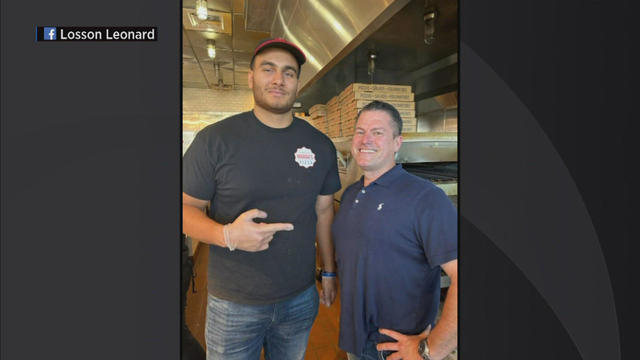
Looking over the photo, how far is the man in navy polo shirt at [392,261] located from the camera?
0.74 m

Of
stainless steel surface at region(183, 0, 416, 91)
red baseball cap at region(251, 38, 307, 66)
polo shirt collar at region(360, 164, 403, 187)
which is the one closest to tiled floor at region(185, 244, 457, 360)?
polo shirt collar at region(360, 164, 403, 187)

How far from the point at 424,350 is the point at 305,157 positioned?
66 cm

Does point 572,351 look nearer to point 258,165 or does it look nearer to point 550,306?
point 550,306

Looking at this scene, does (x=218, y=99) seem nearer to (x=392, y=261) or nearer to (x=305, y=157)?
(x=305, y=157)

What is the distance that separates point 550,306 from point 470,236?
0.61 feet

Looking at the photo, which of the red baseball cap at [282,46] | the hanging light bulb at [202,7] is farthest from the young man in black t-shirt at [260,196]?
the hanging light bulb at [202,7]

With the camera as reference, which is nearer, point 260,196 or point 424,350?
point 424,350

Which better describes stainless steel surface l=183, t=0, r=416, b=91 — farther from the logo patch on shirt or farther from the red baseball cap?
the logo patch on shirt

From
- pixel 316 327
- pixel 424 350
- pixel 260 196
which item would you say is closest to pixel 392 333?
pixel 424 350

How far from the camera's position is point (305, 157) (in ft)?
2.91

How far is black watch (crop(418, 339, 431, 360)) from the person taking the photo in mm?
723

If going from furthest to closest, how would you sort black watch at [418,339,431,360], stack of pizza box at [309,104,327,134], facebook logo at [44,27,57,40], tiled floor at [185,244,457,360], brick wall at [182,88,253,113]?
stack of pizza box at [309,104,327,134] → tiled floor at [185,244,457,360] → black watch at [418,339,431,360] → brick wall at [182,88,253,113] → facebook logo at [44,27,57,40]

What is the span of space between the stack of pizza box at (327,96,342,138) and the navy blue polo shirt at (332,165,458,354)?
1.27 metres

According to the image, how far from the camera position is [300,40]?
5.09 ft
